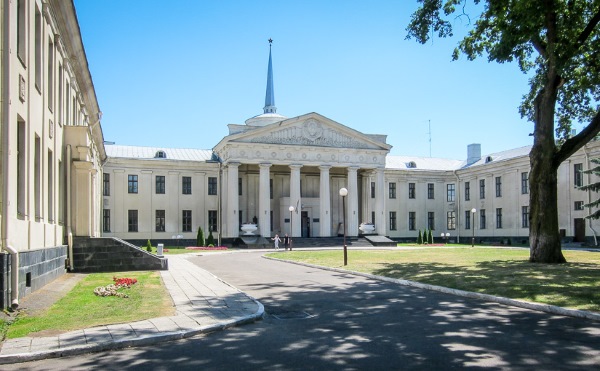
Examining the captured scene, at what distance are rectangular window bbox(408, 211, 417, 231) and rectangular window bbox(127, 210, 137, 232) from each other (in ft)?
101

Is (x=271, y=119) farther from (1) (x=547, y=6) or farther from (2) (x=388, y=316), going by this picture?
(2) (x=388, y=316)

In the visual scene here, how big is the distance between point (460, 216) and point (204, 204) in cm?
2907

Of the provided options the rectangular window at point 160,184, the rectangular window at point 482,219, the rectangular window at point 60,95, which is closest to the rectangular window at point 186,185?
the rectangular window at point 160,184

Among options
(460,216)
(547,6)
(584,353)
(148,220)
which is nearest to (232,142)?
(148,220)

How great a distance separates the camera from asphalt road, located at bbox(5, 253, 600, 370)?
682 centimetres

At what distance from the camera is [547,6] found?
66.0 feet

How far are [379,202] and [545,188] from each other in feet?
110

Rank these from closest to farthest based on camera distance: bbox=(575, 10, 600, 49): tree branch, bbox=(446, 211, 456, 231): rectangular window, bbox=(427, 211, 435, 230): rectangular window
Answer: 1. bbox=(575, 10, 600, 49): tree branch
2. bbox=(446, 211, 456, 231): rectangular window
3. bbox=(427, 211, 435, 230): rectangular window

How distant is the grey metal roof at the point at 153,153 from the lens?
181 ft

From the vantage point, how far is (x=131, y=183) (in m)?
53.2

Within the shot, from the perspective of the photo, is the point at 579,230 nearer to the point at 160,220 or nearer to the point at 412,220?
the point at 412,220

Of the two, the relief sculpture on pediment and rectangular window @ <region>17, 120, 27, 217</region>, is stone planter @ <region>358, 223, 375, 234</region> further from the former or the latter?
rectangular window @ <region>17, 120, 27, 217</region>

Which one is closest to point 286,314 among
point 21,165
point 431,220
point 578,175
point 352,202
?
point 21,165

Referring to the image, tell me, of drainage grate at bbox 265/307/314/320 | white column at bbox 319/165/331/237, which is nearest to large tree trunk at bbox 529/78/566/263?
drainage grate at bbox 265/307/314/320
